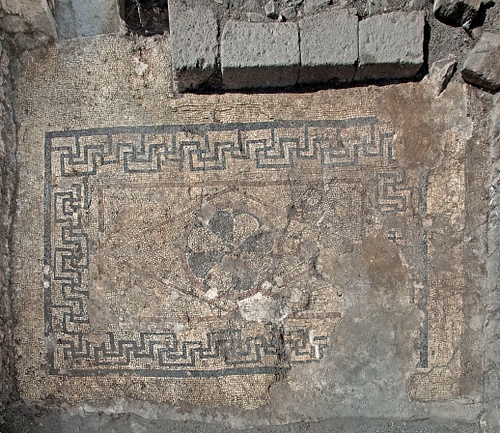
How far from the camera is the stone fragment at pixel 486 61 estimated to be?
2.26m

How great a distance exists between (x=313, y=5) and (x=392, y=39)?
362 mm

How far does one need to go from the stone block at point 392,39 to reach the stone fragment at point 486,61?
23cm

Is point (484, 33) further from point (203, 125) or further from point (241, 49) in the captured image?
point (203, 125)

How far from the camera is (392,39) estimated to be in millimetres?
2242

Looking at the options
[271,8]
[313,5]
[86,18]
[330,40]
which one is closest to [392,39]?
[330,40]

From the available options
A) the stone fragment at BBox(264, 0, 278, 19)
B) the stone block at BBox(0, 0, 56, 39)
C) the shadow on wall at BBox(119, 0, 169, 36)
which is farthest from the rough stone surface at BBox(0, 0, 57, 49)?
the stone fragment at BBox(264, 0, 278, 19)

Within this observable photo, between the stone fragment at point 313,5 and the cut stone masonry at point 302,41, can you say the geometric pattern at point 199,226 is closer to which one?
the cut stone masonry at point 302,41

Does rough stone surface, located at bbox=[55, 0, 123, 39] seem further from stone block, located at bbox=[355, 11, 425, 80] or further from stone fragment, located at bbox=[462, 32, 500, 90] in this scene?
stone fragment, located at bbox=[462, 32, 500, 90]

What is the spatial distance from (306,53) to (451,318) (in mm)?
1322

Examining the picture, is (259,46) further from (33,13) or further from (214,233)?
(33,13)

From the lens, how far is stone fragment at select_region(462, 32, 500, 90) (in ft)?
7.41

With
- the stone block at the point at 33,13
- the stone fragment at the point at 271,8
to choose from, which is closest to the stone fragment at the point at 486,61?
the stone fragment at the point at 271,8

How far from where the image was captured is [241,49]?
2.25 metres

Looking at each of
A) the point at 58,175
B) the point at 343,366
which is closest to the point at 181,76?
the point at 58,175
